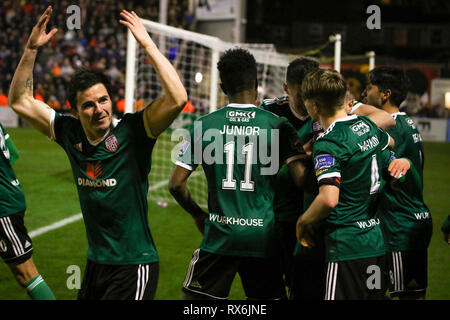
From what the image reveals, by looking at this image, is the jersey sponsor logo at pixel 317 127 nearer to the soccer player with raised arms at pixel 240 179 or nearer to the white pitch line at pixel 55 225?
the soccer player with raised arms at pixel 240 179

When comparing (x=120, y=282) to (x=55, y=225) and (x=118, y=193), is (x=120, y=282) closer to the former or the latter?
(x=118, y=193)

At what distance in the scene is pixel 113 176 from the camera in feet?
11.6

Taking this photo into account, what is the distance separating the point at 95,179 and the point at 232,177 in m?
0.84

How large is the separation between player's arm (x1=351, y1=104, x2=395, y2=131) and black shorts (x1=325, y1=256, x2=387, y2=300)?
99 cm

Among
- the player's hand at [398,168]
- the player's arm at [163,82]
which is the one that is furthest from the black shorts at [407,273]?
the player's arm at [163,82]

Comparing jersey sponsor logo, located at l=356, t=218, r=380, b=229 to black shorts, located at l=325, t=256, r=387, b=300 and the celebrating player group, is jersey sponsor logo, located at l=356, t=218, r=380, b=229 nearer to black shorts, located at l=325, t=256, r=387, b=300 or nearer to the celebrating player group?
the celebrating player group

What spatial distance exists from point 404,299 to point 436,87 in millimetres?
29839

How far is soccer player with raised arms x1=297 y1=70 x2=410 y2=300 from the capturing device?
354 cm

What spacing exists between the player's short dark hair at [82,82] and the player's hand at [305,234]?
1.45 m

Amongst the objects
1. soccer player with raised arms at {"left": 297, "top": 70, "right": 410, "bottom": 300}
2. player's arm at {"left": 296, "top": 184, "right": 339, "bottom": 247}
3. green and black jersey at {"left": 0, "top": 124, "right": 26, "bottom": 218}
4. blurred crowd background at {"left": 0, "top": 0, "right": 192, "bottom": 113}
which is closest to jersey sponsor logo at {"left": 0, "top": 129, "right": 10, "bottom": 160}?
green and black jersey at {"left": 0, "top": 124, "right": 26, "bottom": 218}

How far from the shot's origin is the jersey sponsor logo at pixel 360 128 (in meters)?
3.58

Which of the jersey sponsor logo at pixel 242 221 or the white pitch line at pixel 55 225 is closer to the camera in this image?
the jersey sponsor logo at pixel 242 221

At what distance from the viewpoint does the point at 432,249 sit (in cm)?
844
